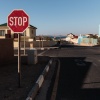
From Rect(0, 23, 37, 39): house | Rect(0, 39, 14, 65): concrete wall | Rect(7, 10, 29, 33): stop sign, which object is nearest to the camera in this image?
Rect(7, 10, 29, 33): stop sign

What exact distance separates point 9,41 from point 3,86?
937cm

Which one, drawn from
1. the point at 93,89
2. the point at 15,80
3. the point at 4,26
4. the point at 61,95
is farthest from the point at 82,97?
the point at 4,26

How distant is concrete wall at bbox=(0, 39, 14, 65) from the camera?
17.9 metres

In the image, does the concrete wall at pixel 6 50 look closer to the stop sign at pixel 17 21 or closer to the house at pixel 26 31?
the stop sign at pixel 17 21

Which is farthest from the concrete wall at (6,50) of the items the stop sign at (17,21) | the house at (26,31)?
the house at (26,31)

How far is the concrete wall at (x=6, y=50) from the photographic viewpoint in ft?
58.8

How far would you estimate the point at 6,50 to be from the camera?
61.8ft

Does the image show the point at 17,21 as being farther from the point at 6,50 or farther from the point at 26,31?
the point at 26,31

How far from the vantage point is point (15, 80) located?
11852 millimetres

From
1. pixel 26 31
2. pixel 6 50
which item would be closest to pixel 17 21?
pixel 6 50

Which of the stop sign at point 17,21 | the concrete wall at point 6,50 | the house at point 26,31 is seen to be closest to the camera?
the stop sign at point 17,21

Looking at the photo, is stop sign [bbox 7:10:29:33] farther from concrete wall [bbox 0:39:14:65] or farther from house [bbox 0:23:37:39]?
house [bbox 0:23:37:39]

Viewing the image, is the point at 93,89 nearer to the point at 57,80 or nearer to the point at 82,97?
the point at 82,97

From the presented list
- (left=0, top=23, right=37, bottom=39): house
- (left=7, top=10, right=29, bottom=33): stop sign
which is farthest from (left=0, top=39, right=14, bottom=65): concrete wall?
(left=0, top=23, right=37, bottom=39): house
